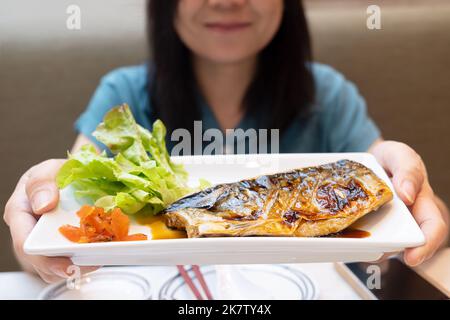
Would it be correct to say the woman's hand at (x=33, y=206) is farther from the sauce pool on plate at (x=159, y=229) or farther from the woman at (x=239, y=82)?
the woman at (x=239, y=82)

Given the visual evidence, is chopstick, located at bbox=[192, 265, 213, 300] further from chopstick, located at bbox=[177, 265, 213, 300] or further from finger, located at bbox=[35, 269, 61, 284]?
finger, located at bbox=[35, 269, 61, 284]

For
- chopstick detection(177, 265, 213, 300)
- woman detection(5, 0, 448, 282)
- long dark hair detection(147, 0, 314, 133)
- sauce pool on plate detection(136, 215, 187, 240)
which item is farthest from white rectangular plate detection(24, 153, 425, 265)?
long dark hair detection(147, 0, 314, 133)

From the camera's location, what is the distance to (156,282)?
776 millimetres

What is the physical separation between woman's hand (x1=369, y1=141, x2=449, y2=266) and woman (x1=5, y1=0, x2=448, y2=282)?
0.25 m

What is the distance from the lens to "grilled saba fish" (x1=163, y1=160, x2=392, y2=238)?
1.93 feet

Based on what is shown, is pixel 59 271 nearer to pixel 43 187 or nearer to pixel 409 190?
pixel 43 187

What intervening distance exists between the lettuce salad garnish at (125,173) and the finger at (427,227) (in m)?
0.32

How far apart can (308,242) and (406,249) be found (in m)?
0.12

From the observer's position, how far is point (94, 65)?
3.47 ft

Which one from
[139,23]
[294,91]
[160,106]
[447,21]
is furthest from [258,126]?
[447,21]

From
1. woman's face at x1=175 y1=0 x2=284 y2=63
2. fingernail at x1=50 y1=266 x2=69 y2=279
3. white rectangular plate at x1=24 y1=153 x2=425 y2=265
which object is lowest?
fingernail at x1=50 y1=266 x2=69 y2=279

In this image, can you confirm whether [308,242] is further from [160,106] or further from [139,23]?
[160,106]

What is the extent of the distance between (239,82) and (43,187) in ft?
2.29

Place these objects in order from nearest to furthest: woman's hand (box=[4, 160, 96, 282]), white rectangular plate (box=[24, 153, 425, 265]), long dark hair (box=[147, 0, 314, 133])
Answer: white rectangular plate (box=[24, 153, 425, 265]) < woman's hand (box=[4, 160, 96, 282]) < long dark hair (box=[147, 0, 314, 133])
